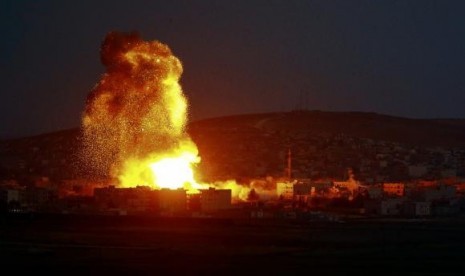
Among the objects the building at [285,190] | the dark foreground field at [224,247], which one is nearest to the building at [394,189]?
the building at [285,190]

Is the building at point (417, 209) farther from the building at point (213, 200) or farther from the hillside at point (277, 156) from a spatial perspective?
the hillside at point (277, 156)

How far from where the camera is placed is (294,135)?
634ft

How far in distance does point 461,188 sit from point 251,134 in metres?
66.6

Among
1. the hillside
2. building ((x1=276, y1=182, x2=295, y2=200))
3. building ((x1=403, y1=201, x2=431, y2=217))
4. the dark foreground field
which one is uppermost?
the hillside

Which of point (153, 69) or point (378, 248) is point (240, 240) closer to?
point (378, 248)

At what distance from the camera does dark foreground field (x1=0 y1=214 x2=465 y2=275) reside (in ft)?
156

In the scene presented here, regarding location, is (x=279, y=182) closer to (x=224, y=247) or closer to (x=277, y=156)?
(x=277, y=156)

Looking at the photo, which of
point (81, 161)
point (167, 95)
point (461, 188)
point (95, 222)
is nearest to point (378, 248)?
point (95, 222)

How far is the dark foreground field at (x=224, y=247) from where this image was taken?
4753cm

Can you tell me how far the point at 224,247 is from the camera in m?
57.6

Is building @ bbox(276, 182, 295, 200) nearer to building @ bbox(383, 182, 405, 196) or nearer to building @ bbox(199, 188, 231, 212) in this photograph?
building @ bbox(383, 182, 405, 196)

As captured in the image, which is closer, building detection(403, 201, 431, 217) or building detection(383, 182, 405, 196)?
building detection(403, 201, 431, 217)

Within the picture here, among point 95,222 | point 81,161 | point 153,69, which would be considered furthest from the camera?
point 81,161

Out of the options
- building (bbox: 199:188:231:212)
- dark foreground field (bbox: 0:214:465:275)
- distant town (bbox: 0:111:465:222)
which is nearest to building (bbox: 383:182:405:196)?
distant town (bbox: 0:111:465:222)
